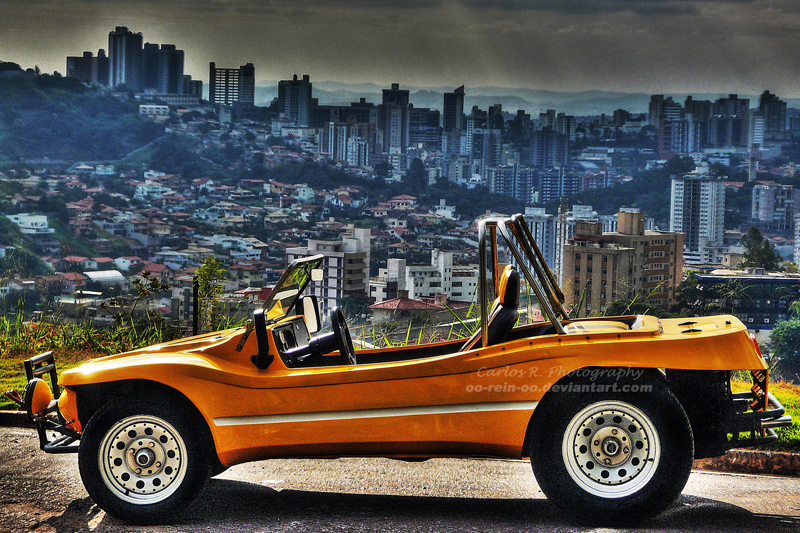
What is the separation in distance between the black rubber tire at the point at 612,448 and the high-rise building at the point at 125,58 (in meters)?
63.4

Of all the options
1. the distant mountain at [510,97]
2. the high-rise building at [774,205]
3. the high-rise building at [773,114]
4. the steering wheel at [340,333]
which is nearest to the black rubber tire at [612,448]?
the steering wheel at [340,333]

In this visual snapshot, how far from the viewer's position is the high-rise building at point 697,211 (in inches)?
1801

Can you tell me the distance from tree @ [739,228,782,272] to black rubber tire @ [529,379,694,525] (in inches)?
1294

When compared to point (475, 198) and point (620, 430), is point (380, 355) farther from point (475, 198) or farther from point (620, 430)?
point (475, 198)

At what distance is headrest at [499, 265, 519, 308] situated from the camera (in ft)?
14.5

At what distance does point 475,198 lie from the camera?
52.9 meters

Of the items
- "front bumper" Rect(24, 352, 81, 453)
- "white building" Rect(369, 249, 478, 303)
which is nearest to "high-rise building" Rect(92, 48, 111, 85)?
"white building" Rect(369, 249, 478, 303)

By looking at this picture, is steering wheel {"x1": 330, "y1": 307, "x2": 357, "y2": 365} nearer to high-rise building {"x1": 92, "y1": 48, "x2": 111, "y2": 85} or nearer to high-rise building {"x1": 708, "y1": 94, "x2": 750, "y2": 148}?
high-rise building {"x1": 708, "y1": 94, "x2": 750, "y2": 148}

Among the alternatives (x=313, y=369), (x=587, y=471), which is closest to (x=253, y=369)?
(x=313, y=369)

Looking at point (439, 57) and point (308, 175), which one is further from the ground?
point (439, 57)

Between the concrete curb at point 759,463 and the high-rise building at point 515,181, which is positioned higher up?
the high-rise building at point 515,181

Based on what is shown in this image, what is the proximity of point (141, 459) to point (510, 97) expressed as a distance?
2567 inches

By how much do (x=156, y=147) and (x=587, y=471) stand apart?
65792 millimetres

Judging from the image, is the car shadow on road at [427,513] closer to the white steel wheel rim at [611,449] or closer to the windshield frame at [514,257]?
the white steel wheel rim at [611,449]
